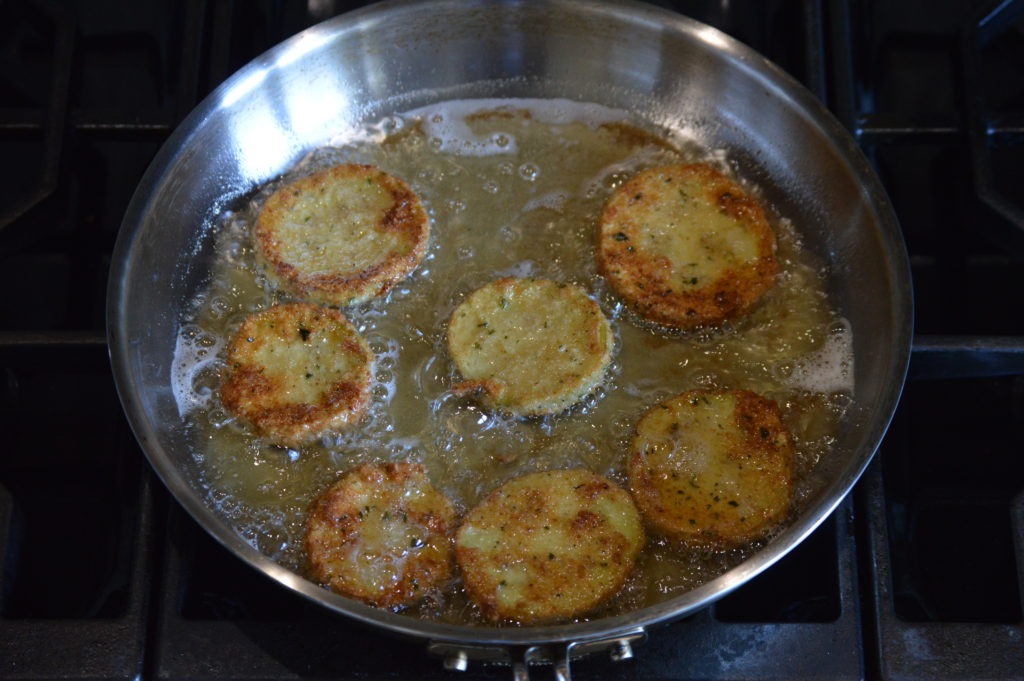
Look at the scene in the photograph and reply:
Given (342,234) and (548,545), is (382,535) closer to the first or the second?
(548,545)

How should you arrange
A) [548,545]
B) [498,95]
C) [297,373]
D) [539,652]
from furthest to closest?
[498,95], [297,373], [548,545], [539,652]

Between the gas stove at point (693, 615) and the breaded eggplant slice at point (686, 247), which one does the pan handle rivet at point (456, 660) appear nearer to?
the gas stove at point (693, 615)

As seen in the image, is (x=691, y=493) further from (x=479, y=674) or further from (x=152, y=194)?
(x=152, y=194)

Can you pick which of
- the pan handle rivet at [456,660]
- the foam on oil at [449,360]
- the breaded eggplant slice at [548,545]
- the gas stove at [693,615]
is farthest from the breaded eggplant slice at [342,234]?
the pan handle rivet at [456,660]

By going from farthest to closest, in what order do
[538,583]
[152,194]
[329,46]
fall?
[329,46], [152,194], [538,583]

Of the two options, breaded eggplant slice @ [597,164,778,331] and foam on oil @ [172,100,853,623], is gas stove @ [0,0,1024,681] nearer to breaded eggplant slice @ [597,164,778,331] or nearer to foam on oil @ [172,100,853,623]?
foam on oil @ [172,100,853,623]

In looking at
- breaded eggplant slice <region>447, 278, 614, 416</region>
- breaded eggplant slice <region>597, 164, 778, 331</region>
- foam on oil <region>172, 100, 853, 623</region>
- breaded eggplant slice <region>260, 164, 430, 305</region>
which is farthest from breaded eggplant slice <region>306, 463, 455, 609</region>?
breaded eggplant slice <region>597, 164, 778, 331</region>

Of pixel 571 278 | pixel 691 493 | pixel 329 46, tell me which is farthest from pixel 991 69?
pixel 329 46

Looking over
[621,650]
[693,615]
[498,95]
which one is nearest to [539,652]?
[621,650]
